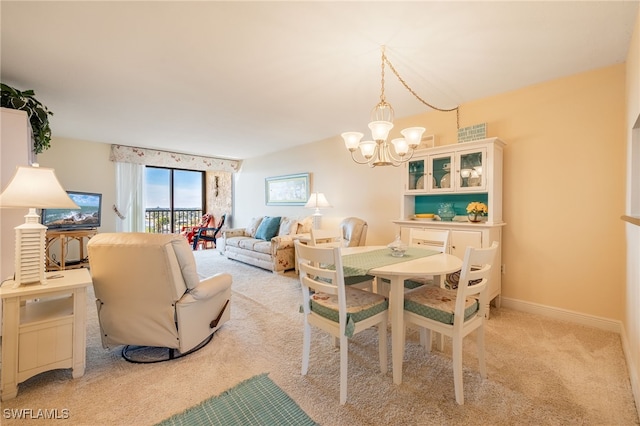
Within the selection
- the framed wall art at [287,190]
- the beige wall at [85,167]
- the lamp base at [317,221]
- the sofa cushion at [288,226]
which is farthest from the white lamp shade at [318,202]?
the beige wall at [85,167]

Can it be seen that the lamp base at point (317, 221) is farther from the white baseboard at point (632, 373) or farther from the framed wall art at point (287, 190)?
the white baseboard at point (632, 373)

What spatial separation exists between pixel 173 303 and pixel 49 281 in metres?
0.77

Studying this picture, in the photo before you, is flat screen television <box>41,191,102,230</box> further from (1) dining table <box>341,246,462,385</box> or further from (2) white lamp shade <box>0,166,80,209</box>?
(1) dining table <box>341,246,462,385</box>

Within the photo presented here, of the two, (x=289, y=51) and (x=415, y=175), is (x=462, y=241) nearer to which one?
(x=415, y=175)

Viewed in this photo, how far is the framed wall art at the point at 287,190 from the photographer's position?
17.9 ft

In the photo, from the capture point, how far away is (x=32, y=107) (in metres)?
2.71

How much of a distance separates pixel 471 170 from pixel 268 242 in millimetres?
3243

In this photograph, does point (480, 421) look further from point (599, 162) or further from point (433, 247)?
point (599, 162)

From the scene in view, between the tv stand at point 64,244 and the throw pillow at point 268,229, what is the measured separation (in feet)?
8.88

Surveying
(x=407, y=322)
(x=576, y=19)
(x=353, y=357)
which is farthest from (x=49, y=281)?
(x=576, y=19)

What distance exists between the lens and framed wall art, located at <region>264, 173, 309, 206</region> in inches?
215

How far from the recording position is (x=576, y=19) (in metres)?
1.82

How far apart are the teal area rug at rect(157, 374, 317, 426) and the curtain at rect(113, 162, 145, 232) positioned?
517 centimetres

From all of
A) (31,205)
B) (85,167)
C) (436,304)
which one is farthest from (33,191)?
(85,167)
